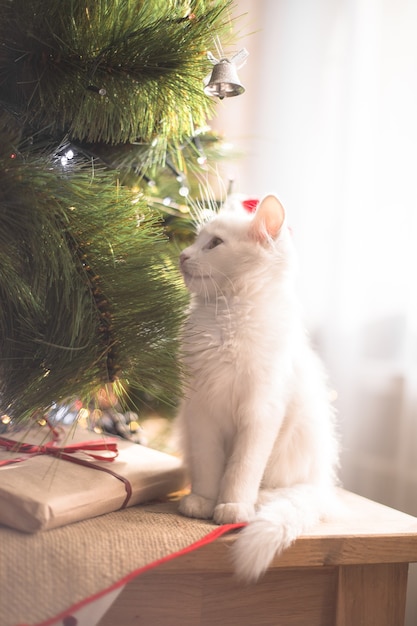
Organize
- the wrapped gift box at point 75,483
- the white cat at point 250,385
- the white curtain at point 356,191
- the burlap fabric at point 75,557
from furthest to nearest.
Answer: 1. the white curtain at point 356,191
2. the white cat at point 250,385
3. the wrapped gift box at point 75,483
4. the burlap fabric at point 75,557

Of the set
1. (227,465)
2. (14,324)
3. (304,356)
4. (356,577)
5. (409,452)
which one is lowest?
(409,452)

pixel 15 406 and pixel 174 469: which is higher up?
pixel 15 406

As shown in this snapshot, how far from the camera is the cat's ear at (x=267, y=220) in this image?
0.88 meters

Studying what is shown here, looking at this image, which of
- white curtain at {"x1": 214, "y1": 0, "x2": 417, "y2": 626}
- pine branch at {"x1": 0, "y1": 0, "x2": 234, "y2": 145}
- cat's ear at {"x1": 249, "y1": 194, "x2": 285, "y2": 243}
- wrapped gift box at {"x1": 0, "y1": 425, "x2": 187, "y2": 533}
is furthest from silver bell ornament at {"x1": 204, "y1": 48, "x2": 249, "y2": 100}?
white curtain at {"x1": 214, "y1": 0, "x2": 417, "y2": 626}

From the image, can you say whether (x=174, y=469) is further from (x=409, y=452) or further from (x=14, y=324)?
(x=409, y=452)

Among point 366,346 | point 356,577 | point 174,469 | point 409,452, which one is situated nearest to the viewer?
point 356,577

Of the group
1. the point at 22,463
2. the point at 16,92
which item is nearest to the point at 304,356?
the point at 22,463

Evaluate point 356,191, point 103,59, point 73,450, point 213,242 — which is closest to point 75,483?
point 73,450

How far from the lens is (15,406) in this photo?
73cm

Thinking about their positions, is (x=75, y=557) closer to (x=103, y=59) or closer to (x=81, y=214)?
(x=81, y=214)

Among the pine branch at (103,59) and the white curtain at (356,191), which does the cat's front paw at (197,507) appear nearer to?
the pine branch at (103,59)

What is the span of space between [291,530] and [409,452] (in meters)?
0.67

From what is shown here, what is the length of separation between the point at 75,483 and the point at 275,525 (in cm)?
27

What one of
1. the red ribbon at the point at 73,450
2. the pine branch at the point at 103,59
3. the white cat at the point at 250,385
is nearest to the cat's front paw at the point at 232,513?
the white cat at the point at 250,385
